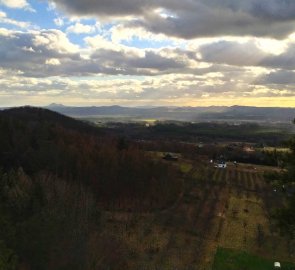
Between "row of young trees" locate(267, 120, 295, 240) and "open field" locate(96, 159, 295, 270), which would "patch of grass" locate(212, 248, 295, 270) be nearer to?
"open field" locate(96, 159, 295, 270)

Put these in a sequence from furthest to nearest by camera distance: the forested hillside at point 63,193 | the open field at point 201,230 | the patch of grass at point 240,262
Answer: the open field at point 201,230 < the patch of grass at point 240,262 < the forested hillside at point 63,193

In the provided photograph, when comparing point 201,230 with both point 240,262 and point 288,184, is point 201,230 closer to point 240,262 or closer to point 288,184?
point 240,262

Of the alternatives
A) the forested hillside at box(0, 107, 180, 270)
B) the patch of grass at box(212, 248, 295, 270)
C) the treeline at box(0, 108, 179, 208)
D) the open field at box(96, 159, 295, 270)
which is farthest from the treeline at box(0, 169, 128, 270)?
the treeline at box(0, 108, 179, 208)

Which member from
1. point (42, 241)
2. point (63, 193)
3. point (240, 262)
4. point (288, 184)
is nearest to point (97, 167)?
point (63, 193)

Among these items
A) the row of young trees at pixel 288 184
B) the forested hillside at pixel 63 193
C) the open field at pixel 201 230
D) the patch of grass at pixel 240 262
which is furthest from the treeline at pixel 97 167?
the row of young trees at pixel 288 184

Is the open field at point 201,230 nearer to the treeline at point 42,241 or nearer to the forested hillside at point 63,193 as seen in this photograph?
the forested hillside at point 63,193

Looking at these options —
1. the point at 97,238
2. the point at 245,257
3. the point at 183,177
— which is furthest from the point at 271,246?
the point at 183,177
